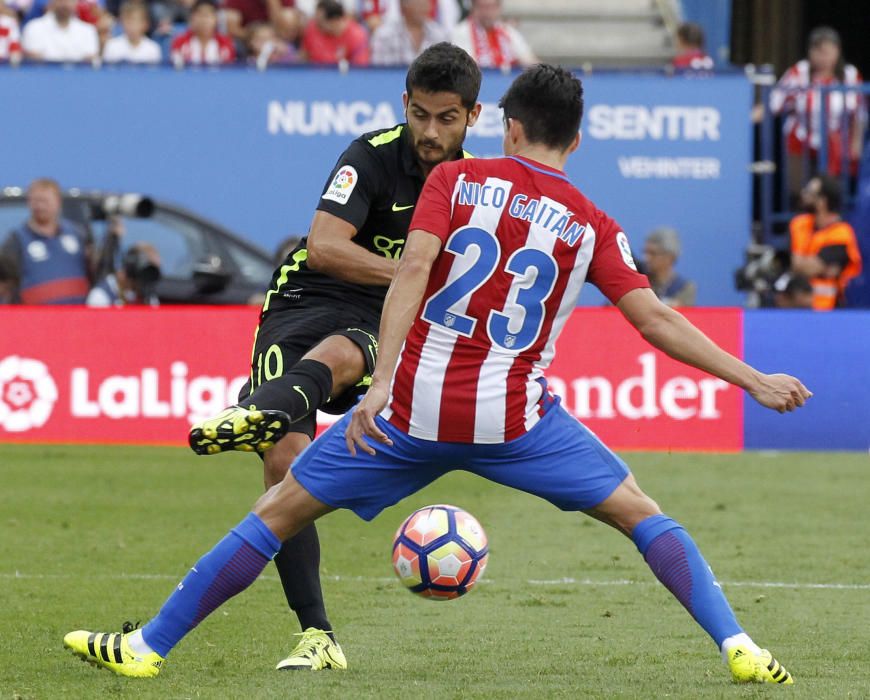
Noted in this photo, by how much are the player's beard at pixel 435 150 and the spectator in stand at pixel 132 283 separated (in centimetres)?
884

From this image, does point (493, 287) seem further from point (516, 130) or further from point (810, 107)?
point (810, 107)

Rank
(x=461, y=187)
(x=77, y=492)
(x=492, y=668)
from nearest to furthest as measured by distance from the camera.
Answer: (x=461, y=187) < (x=492, y=668) < (x=77, y=492)

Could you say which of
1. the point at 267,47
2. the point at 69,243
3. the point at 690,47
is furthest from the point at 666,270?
the point at 69,243

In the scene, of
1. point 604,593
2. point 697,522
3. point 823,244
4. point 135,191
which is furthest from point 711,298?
point 604,593

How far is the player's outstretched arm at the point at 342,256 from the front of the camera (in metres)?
6.36

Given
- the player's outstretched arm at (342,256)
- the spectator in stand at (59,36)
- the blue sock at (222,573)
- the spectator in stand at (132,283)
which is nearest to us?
the blue sock at (222,573)

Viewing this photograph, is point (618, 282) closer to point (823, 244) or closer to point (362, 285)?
point (362, 285)

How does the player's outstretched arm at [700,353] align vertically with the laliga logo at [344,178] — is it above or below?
below

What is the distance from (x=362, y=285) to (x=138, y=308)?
767cm

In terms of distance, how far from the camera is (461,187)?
5453mm

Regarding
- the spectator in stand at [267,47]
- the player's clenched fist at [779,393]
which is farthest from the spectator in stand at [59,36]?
the player's clenched fist at [779,393]

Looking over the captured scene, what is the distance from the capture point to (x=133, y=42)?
688 inches

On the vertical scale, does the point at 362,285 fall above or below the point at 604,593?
above

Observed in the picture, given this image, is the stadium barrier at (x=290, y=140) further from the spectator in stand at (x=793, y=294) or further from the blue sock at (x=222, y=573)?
the blue sock at (x=222, y=573)
